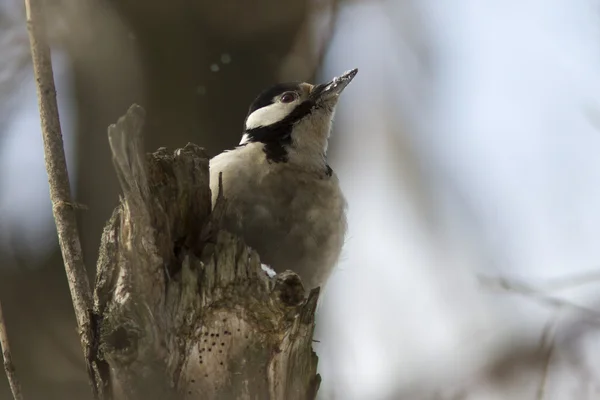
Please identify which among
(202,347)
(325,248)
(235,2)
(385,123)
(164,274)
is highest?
(385,123)

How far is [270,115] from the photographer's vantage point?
3.75m

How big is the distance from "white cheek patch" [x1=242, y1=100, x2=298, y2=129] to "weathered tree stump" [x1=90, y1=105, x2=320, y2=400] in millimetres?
1483

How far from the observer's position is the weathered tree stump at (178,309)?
204cm

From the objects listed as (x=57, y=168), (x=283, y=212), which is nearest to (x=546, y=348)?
(x=283, y=212)

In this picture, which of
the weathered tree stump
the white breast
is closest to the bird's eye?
the white breast

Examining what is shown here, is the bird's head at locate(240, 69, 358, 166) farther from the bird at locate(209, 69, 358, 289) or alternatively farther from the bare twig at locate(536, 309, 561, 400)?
the bare twig at locate(536, 309, 561, 400)

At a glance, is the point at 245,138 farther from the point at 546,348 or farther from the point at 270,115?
the point at 546,348

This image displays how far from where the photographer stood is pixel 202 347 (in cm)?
215

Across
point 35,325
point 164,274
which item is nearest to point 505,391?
point 164,274

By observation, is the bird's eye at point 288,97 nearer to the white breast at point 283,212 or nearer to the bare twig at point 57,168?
the white breast at point 283,212

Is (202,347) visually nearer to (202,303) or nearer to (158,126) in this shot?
(202,303)

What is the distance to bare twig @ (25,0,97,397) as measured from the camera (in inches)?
86.4

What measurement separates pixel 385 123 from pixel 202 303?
271 cm

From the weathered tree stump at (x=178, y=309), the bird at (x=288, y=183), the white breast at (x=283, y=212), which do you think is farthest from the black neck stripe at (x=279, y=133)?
the weathered tree stump at (x=178, y=309)
